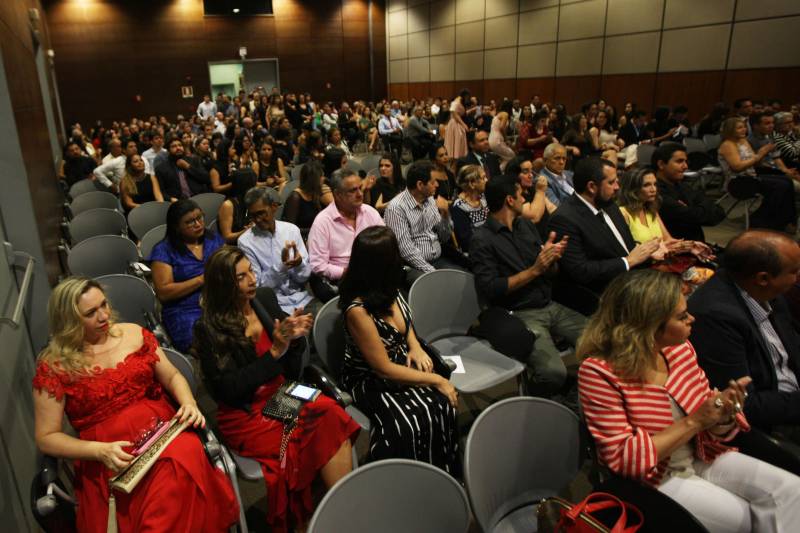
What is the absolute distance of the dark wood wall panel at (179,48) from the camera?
17297 millimetres

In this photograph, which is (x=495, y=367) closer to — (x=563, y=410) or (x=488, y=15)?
(x=563, y=410)

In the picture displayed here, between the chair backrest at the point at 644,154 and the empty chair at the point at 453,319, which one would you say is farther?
the chair backrest at the point at 644,154

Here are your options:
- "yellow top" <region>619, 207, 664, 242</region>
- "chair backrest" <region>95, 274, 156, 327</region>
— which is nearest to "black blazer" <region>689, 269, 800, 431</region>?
"yellow top" <region>619, 207, 664, 242</region>

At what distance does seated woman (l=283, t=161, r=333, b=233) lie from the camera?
4.67 meters

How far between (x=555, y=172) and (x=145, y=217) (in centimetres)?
417

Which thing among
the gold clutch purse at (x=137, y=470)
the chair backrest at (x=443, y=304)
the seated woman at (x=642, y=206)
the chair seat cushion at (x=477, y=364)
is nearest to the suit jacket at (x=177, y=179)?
Answer: the chair backrest at (x=443, y=304)

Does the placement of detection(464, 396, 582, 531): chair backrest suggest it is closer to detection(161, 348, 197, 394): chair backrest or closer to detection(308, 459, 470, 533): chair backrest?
detection(308, 459, 470, 533): chair backrest

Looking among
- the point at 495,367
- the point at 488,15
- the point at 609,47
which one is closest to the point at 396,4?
the point at 488,15

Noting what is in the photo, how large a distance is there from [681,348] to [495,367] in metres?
1.09

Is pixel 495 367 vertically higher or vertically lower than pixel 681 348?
lower

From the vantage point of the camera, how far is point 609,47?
13.1 metres

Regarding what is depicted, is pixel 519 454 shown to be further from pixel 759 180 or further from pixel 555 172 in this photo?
pixel 759 180

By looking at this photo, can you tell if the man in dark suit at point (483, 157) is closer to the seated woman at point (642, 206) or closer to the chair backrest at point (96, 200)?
the seated woman at point (642, 206)

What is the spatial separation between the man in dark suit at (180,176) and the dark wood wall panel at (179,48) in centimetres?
1423
